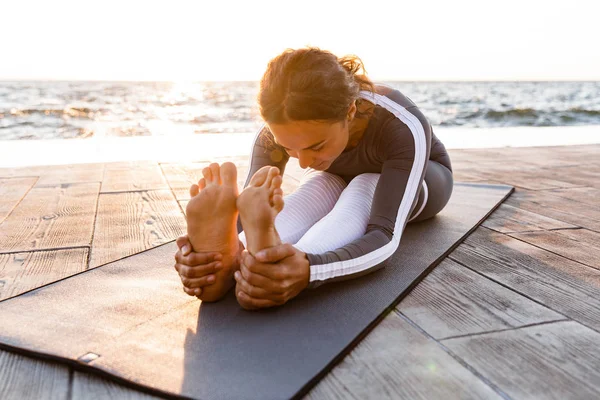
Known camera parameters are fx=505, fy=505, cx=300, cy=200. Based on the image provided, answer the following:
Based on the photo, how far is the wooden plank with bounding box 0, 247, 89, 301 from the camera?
1.41 metres

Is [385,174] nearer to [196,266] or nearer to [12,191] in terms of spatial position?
[196,266]

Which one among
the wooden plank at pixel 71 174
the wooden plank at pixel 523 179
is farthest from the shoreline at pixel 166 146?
the wooden plank at pixel 523 179

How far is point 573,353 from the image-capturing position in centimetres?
101

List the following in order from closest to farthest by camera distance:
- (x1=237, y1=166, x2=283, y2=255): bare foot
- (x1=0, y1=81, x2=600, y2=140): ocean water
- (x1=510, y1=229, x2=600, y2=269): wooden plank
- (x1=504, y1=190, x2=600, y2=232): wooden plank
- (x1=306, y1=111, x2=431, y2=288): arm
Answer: (x1=237, y1=166, x2=283, y2=255): bare foot, (x1=306, y1=111, x2=431, y2=288): arm, (x1=510, y1=229, x2=600, y2=269): wooden plank, (x1=504, y1=190, x2=600, y2=232): wooden plank, (x1=0, y1=81, x2=600, y2=140): ocean water

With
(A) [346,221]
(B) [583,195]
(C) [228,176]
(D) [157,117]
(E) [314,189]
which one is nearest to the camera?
(C) [228,176]

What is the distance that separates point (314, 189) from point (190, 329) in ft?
2.31

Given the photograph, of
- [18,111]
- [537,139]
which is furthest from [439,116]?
[18,111]

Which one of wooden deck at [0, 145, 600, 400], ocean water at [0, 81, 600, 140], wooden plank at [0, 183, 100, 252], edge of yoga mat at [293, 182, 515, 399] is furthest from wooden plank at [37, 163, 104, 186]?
ocean water at [0, 81, 600, 140]

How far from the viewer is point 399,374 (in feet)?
3.05

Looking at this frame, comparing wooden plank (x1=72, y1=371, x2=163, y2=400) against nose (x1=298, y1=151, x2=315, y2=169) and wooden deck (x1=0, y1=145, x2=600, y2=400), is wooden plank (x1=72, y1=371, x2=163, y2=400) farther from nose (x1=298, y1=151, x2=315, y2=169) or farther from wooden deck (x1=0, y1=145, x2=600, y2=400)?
nose (x1=298, y1=151, x2=315, y2=169)

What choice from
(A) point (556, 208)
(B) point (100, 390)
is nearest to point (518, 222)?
(A) point (556, 208)

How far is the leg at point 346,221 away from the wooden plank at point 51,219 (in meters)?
0.92

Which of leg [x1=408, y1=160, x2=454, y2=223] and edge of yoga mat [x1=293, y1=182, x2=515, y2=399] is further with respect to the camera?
leg [x1=408, y1=160, x2=454, y2=223]

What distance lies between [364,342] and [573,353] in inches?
16.4
